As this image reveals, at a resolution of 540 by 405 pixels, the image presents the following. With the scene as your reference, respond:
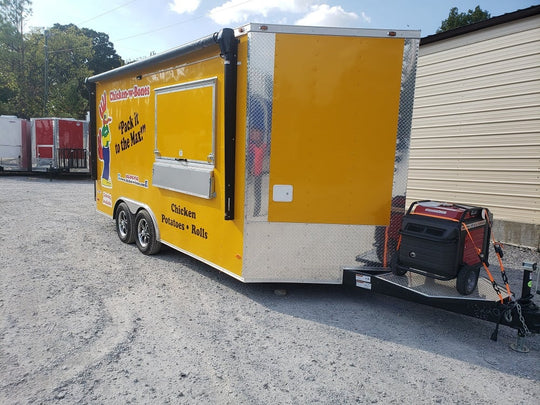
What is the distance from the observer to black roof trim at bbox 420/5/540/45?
6959mm

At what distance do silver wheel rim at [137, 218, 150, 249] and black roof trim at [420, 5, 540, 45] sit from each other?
6.73 meters

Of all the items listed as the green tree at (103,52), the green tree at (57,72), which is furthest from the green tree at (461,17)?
the green tree at (103,52)

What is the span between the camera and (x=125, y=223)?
6.89m

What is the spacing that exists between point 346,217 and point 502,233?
480cm

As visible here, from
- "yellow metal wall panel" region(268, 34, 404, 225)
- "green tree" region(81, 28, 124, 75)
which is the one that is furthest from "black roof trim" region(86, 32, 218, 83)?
"green tree" region(81, 28, 124, 75)

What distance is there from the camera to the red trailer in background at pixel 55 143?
17656mm

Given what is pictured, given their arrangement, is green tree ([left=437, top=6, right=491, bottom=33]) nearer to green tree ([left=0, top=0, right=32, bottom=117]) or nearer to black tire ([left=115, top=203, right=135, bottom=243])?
black tire ([left=115, top=203, right=135, bottom=243])

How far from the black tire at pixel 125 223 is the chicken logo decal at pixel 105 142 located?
647 mm

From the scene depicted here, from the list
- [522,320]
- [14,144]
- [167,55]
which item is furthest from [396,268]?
[14,144]

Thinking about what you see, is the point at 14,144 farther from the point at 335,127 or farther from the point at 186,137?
the point at 335,127

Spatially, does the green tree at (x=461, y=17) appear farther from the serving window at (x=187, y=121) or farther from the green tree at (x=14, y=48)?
the green tree at (x=14, y=48)

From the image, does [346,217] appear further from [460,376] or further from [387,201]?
[460,376]

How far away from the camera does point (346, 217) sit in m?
4.33

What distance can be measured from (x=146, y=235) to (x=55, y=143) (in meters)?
14.0
